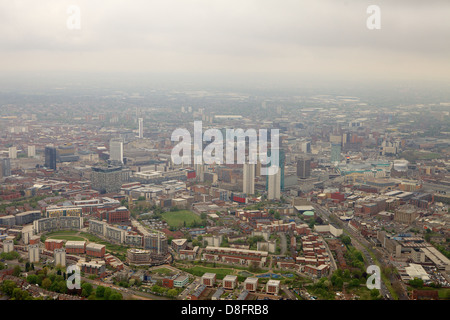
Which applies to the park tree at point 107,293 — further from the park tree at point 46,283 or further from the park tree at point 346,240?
the park tree at point 346,240

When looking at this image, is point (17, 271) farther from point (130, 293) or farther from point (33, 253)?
point (130, 293)

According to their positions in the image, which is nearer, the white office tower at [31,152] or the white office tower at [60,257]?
the white office tower at [60,257]

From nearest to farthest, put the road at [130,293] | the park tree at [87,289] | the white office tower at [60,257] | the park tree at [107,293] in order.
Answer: the park tree at [107,293], the park tree at [87,289], the road at [130,293], the white office tower at [60,257]

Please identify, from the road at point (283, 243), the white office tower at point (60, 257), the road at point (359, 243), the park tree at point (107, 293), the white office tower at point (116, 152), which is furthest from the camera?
the white office tower at point (116, 152)

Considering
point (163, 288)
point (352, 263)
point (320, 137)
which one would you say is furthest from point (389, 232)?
point (320, 137)

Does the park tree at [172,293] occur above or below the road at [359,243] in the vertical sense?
above

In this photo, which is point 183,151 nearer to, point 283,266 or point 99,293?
point 283,266

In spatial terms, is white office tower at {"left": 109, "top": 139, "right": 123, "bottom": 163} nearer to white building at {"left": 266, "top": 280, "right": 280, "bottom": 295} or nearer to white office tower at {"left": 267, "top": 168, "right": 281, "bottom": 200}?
white office tower at {"left": 267, "top": 168, "right": 281, "bottom": 200}

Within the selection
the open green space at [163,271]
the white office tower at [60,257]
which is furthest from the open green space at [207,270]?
the white office tower at [60,257]
